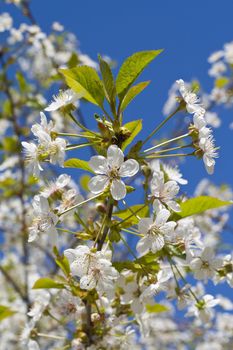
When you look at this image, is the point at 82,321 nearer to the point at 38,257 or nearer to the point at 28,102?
the point at 28,102

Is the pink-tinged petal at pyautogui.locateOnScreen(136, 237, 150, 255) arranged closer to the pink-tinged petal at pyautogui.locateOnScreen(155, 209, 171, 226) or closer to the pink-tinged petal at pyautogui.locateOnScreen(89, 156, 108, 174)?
the pink-tinged petal at pyautogui.locateOnScreen(155, 209, 171, 226)

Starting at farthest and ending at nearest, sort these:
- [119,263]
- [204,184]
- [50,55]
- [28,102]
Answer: [204,184], [50,55], [28,102], [119,263]

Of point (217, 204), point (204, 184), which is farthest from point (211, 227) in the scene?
point (217, 204)

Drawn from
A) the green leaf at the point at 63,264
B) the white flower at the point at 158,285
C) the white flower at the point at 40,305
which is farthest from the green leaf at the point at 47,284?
the white flower at the point at 158,285

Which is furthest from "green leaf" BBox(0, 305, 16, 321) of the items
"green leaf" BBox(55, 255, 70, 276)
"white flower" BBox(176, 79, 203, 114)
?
"white flower" BBox(176, 79, 203, 114)

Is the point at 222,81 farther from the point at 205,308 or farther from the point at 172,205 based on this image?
the point at 172,205

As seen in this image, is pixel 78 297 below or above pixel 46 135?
below

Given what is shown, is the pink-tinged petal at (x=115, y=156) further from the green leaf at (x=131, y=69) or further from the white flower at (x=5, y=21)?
the white flower at (x=5, y=21)
